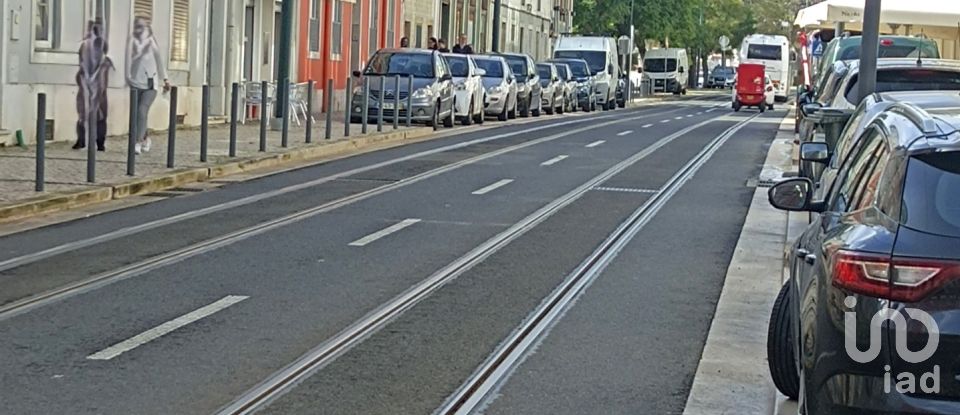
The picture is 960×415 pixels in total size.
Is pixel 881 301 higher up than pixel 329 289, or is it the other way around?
pixel 881 301

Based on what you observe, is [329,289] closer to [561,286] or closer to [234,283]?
[234,283]

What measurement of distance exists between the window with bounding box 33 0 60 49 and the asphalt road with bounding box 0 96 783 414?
238 inches

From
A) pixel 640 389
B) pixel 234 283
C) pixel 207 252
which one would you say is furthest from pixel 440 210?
pixel 640 389

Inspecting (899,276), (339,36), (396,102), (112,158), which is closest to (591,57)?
(339,36)

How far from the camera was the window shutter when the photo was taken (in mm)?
26109

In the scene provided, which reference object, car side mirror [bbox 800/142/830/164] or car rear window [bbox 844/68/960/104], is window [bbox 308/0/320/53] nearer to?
car rear window [bbox 844/68/960/104]

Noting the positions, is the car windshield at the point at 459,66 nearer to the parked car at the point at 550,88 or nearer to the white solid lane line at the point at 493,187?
the parked car at the point at 550,88

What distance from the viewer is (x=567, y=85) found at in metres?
48.0

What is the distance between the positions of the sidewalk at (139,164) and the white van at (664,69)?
203ft

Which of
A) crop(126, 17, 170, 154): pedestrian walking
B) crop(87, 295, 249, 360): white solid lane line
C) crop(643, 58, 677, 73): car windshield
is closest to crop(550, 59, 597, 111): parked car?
crop(126, 17, 170, 154): pedestrian walking

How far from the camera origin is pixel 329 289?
10.3m

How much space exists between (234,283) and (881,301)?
629 cm

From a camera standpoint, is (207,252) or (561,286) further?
(207,252)

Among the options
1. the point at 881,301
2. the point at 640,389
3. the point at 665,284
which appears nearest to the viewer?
the point at 881,301
